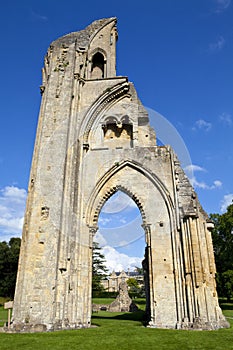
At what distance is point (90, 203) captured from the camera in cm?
1214

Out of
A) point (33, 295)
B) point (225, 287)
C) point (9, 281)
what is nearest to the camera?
Answer: point (33, 295)

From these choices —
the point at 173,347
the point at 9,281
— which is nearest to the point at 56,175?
the point at 173,347

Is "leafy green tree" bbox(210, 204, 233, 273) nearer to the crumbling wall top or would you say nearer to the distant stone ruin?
the distant stone ruin

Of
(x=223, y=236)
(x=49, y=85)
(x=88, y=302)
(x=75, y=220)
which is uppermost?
(x=49, y=85)

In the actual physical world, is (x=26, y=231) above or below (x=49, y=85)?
below

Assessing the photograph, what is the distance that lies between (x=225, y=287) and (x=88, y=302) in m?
15.3

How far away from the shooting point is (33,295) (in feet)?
30.2

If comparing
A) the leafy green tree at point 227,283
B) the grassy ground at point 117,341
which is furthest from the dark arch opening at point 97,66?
the leafy green tree at point 227,283

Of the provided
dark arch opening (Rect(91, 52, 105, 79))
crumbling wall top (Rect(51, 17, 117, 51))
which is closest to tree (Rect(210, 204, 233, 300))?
dark arch opening (Rect(91, 52, 105, 79))

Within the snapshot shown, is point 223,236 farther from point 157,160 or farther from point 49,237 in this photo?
point 49,237

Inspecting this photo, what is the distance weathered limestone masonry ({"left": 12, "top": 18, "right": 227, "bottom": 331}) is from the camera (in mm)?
9680

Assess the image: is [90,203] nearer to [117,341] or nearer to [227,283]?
[117,341]

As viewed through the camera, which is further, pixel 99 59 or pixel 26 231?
pixel 99 59

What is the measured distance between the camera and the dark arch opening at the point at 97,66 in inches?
665
